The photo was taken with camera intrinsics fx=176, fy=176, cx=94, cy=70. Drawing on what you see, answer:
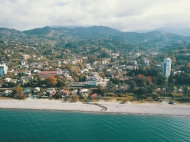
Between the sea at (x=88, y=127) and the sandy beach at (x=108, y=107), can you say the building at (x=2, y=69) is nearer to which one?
the sandy beach at (x=108, y=107)

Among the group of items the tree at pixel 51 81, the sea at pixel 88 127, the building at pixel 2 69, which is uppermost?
the building at pixel 2 69

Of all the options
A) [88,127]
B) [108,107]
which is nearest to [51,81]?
[108,107]

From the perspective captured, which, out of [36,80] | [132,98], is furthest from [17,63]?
[132,98]

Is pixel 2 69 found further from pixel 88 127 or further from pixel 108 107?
pixel 88 127

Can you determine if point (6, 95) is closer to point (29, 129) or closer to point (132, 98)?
point (29, 129)

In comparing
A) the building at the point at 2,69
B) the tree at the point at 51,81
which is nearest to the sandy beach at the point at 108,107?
the tree at the point at 51,81

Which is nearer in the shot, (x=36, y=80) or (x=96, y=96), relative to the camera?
(x=96, y=96)
